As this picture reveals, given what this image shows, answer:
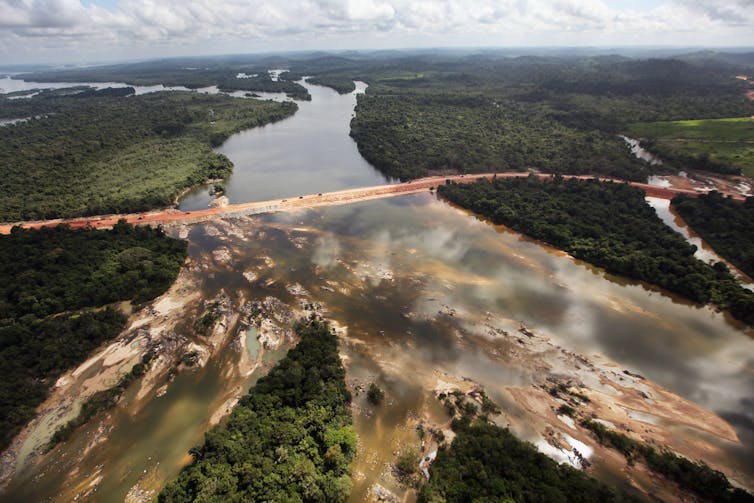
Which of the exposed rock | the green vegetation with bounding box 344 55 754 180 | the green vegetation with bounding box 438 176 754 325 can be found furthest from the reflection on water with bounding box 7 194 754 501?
the green vegetation with bounding box 344 55 754 180

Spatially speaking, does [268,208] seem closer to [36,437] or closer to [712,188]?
[36,437]

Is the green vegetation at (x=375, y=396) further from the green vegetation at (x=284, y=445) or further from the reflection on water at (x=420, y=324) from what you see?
the green vegetation at (x=284, y=445)

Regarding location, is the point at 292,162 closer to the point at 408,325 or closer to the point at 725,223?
the point at 408,325

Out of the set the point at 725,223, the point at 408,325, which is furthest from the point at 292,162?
the point at 725,223

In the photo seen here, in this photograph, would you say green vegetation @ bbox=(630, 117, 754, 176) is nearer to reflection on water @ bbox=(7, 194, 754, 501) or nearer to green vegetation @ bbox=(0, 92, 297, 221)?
reflection on water @ bbox=(7, 194, 754, 501)

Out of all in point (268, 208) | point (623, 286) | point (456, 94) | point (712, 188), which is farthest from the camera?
point (456, 94)

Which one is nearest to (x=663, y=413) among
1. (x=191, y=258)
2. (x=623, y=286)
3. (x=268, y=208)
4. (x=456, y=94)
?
(x=623, y=286)
